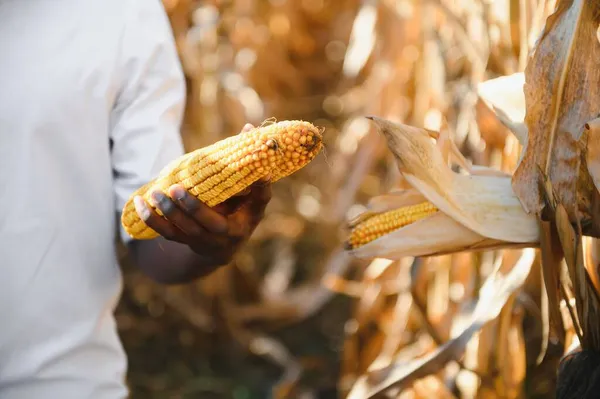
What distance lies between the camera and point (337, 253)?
236 cm

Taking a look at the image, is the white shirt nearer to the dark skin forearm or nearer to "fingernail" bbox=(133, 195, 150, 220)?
the dark skin forearm

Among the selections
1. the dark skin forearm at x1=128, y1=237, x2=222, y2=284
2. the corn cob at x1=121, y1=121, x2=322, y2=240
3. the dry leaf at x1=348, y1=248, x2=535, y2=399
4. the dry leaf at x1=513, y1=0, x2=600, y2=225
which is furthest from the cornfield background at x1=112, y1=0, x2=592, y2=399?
the corn cob at x1=121, y1=121, x2=322, y2=240

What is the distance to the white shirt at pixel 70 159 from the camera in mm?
1032

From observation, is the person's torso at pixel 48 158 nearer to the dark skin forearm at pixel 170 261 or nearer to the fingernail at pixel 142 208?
the dark skin forearm at pixel 170 261

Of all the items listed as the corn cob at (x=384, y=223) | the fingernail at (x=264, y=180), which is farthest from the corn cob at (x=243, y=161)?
the corn cob at (x=384, y=223)

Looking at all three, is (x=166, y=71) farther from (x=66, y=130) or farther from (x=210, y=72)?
(x=210, y=72)

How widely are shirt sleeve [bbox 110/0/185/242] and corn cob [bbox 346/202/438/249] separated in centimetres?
31

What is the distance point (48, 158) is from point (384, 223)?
515 mm

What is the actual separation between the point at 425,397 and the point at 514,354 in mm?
292

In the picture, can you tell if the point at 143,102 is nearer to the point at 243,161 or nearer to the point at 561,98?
the point at 243,161

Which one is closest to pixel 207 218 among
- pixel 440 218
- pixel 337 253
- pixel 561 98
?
pixel 440 218

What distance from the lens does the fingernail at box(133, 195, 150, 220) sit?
0.90 metres

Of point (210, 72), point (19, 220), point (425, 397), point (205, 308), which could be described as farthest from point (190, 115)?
point (19, 220)

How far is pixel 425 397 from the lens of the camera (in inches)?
65.3
